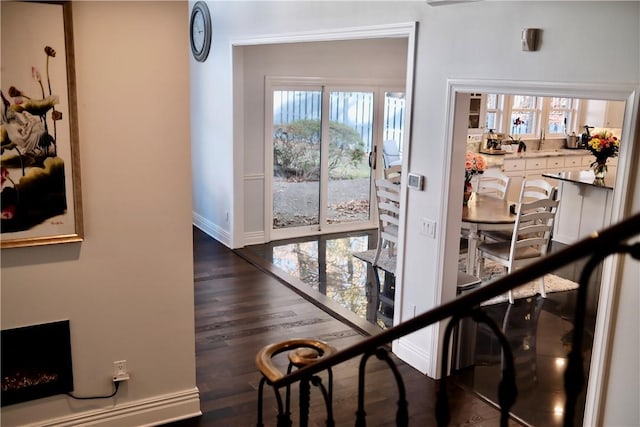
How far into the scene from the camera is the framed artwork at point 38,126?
115 inches

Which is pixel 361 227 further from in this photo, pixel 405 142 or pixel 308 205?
pixel 405 142

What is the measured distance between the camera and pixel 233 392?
421cm

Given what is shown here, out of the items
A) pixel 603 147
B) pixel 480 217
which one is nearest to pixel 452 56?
pixel 480 217

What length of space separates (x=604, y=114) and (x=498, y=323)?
20.9ft

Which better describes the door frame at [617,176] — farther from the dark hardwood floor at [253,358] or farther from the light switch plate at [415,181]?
the dark hardwood floor at [253,358]

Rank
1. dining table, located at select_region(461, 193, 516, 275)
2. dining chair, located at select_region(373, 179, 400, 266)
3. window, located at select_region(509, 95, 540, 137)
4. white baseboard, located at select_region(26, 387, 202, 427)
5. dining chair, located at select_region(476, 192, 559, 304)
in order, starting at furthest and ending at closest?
window, located at select_region(509, 95, 540, 137)
dining chair, located at select_region(373, 179, 400, 266)
dining table, located at select_region(461, 193, 516, 275)
dining chair, located at select_region(476, 192, 559, 304)
white baseboard, located at select_region(26, 387, 202, 427)

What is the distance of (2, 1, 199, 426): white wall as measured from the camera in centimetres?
320

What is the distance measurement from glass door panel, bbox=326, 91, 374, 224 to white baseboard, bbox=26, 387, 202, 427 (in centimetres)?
482

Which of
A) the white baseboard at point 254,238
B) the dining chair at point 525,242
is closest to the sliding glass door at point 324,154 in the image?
the white baseboard at point 254,238

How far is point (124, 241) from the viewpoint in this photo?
11.3ft

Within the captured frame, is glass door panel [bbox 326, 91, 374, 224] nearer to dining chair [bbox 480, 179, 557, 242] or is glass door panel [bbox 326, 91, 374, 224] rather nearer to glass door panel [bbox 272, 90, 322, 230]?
glass door panel [bbox 272, 90, 322, 230]

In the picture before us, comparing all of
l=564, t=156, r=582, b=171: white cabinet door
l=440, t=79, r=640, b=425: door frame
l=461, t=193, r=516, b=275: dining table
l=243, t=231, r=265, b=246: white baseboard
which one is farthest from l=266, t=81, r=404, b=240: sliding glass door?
l=440, t=79, r=640, b=425: door frame

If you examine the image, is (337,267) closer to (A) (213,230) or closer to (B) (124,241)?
(A) (213,230)

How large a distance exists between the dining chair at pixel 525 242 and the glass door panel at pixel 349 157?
2775 millimetres
